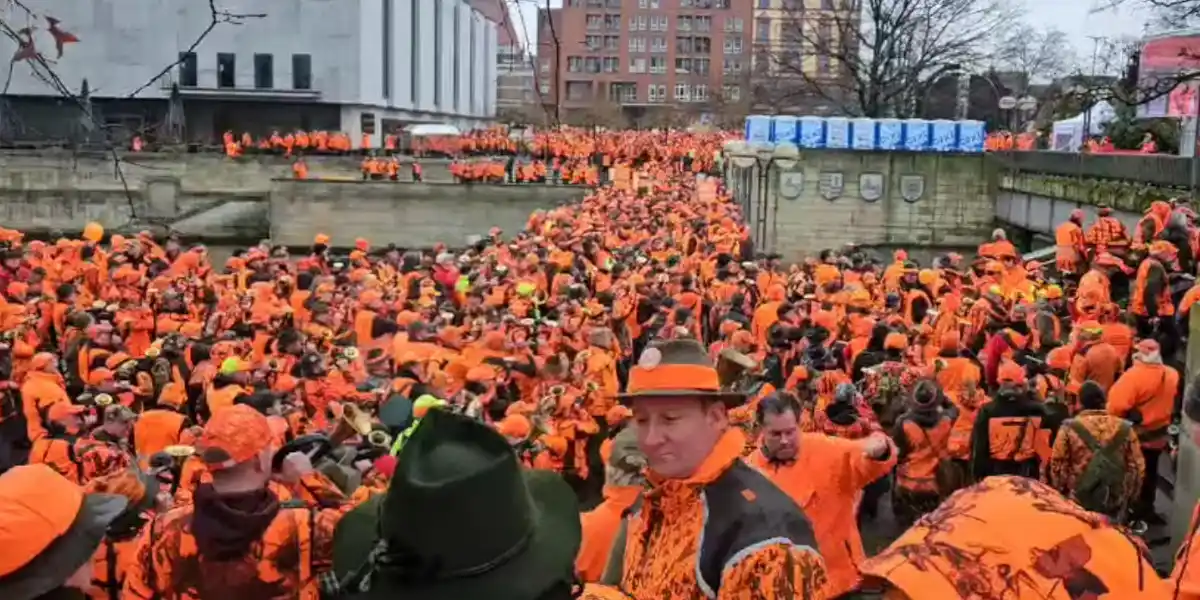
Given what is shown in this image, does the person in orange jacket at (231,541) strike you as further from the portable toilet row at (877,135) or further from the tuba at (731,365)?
the portable toilet row at (877,135)

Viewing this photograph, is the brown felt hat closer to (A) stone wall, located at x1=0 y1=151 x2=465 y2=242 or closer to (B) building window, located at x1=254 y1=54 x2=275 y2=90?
(A) stone wall, located at x1=0 y1=151 x2=465 y2=242

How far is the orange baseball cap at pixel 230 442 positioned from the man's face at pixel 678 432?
1.62m

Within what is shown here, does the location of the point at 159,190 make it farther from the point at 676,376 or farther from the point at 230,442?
the point at 676,376

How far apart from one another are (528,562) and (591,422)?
695cm

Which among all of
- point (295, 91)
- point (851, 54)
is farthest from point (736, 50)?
point (851, 54)

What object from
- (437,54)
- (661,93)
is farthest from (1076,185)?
(661,93)

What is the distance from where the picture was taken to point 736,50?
9119 centimetres

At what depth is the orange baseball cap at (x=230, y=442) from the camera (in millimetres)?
4035

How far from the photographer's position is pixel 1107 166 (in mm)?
20969

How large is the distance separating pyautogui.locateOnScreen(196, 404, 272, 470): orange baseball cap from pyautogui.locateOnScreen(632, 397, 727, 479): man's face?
1617mm

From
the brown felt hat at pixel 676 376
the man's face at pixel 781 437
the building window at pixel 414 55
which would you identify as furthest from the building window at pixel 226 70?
the brown felt hat at pixel 676 376

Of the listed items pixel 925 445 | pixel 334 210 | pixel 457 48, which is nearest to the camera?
pixel 925 445

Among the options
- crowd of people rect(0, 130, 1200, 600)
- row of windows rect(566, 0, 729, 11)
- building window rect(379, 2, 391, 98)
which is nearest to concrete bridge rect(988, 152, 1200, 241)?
crowd of people rect(0, 130, 1200, 600)

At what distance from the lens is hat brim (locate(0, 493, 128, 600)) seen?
3127 millimetres
